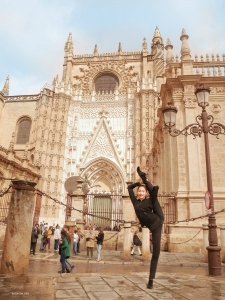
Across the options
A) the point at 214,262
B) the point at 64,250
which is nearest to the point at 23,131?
the point at 64,250

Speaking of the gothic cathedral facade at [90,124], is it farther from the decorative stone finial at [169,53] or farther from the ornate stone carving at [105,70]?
the decorative stone finial at [169,53]

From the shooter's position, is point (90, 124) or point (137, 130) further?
point (90, 124)

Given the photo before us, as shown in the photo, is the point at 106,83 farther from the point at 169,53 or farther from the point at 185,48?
the point at 185,48

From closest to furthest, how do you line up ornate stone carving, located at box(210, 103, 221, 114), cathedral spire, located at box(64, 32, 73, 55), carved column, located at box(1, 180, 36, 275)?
carved column, located at box(1, 180, 36, 275)
ornate stone carving, located at box(210, 103, 221, 114)
cathedral spire, located at box(64, 32, 73, 55)

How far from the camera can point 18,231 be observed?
4.52 metres

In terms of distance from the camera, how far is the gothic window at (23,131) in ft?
96.2

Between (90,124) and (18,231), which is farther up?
(90,124)

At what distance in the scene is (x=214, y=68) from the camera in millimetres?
12750

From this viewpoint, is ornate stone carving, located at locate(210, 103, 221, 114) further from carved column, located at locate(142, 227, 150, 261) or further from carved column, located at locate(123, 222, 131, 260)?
carved column, located at locate(123, 222, 131, 260)

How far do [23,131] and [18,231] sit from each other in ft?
89.1

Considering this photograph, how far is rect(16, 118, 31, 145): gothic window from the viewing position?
96.2 feet

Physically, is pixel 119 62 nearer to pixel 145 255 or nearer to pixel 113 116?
pixel 113 116

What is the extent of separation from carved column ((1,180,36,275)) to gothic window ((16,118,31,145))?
25.9 meters

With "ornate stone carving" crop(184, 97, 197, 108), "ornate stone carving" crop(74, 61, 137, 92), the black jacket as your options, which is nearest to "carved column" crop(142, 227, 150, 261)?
the black jacket
